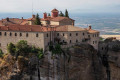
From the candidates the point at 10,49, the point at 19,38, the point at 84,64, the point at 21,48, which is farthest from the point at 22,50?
the point at 84,64

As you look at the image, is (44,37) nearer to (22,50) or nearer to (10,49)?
(22,50)

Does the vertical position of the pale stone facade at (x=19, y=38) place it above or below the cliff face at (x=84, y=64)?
above

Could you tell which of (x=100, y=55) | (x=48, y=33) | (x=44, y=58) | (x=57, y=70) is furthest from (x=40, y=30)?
(x=100, y=55)

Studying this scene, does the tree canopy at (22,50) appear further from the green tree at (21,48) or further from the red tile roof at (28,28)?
the red tile roof at (28,28)

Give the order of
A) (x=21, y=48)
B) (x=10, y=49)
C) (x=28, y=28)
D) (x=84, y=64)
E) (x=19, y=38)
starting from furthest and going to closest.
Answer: (x=84, y=64)
(x=19, y=38)
(x=28, y=28)
(x=10, y=49)
(x=21, y=48)

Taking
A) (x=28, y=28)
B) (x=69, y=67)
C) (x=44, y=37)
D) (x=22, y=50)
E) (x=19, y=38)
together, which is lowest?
(x=69, y=67)

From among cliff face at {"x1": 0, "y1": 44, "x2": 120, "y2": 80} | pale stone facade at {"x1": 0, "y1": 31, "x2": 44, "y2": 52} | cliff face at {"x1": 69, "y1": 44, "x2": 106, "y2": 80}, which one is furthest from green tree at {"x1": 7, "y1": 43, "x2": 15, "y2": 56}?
cliff face at {"x1": 69, "y1": 44, "x2": 106, "y2": 80}

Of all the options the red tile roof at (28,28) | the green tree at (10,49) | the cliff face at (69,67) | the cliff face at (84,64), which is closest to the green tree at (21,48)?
the green tree at (10,49)

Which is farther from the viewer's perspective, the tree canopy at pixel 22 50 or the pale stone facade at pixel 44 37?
the pale stone facade at pixel 44 37

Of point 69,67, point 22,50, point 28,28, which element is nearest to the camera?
point 22,50

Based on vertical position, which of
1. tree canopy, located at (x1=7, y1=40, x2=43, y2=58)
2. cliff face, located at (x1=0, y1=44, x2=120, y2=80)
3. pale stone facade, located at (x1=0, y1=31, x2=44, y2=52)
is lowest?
cliff face, located at (x1=0, y1=44, x2=120, y2=80)

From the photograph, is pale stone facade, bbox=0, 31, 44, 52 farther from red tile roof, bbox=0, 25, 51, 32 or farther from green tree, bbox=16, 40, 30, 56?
green tree, bbox=16, 40, 30, 56

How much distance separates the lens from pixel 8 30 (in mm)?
49031

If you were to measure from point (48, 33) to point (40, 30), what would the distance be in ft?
6.93
